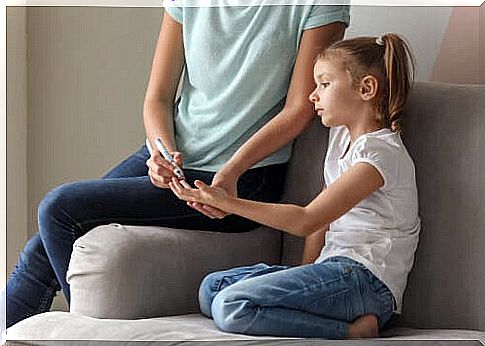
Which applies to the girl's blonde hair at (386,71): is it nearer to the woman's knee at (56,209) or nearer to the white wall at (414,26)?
the white wall at (414,26)

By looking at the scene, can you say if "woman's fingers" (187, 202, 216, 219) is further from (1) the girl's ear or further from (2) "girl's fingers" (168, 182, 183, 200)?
(1) the girl's ear

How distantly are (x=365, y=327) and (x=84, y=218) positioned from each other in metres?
0.54

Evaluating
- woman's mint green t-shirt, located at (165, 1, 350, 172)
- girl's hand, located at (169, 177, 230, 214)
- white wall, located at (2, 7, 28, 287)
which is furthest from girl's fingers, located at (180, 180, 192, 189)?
white wall, located at (2, 7, 28, 287)

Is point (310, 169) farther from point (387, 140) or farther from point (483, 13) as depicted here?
point (483, 13)

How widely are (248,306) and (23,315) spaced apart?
1.54 feet

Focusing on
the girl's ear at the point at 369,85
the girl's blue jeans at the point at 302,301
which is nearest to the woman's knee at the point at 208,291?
the girl's blue jeans at the point at 302,301

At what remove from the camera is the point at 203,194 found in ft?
5.80

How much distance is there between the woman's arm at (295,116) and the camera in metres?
1.86

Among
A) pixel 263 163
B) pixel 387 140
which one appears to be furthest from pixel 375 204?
pixel 263 163

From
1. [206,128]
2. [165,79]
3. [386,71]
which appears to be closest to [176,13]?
[165,79]

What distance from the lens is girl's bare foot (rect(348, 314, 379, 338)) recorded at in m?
1.63

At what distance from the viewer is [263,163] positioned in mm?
1910

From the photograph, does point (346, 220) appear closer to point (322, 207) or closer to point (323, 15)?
point (322, 207)

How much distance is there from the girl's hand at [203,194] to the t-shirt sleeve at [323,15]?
352 mm
